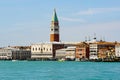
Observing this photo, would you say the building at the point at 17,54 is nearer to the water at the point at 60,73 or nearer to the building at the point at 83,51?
the building at the point at 83,51

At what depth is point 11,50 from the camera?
130750 millimetres

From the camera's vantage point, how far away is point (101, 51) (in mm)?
103688

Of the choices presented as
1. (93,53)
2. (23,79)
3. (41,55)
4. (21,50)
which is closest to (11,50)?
(21,50)

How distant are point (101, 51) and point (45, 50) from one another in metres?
19.3

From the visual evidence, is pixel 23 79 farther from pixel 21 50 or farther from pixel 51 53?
pixel 21 50

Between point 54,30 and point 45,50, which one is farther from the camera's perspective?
point 54,30

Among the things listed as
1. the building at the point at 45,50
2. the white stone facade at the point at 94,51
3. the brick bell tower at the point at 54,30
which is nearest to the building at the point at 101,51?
the white stone facade at the point at 94,51

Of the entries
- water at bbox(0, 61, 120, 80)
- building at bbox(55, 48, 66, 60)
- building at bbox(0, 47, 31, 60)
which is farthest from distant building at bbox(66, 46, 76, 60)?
water at bbox(0, 61, 120, 80)

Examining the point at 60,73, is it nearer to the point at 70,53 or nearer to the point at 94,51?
the point at 94,51

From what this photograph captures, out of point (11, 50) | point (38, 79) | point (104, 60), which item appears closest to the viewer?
point (38, 79)

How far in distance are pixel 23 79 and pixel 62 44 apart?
Answer: 86815 millimetres

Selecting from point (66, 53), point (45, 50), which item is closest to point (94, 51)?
point (66, 53)

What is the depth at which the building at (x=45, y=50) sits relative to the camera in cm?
11769

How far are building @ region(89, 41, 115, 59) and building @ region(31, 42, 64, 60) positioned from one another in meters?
14.1
